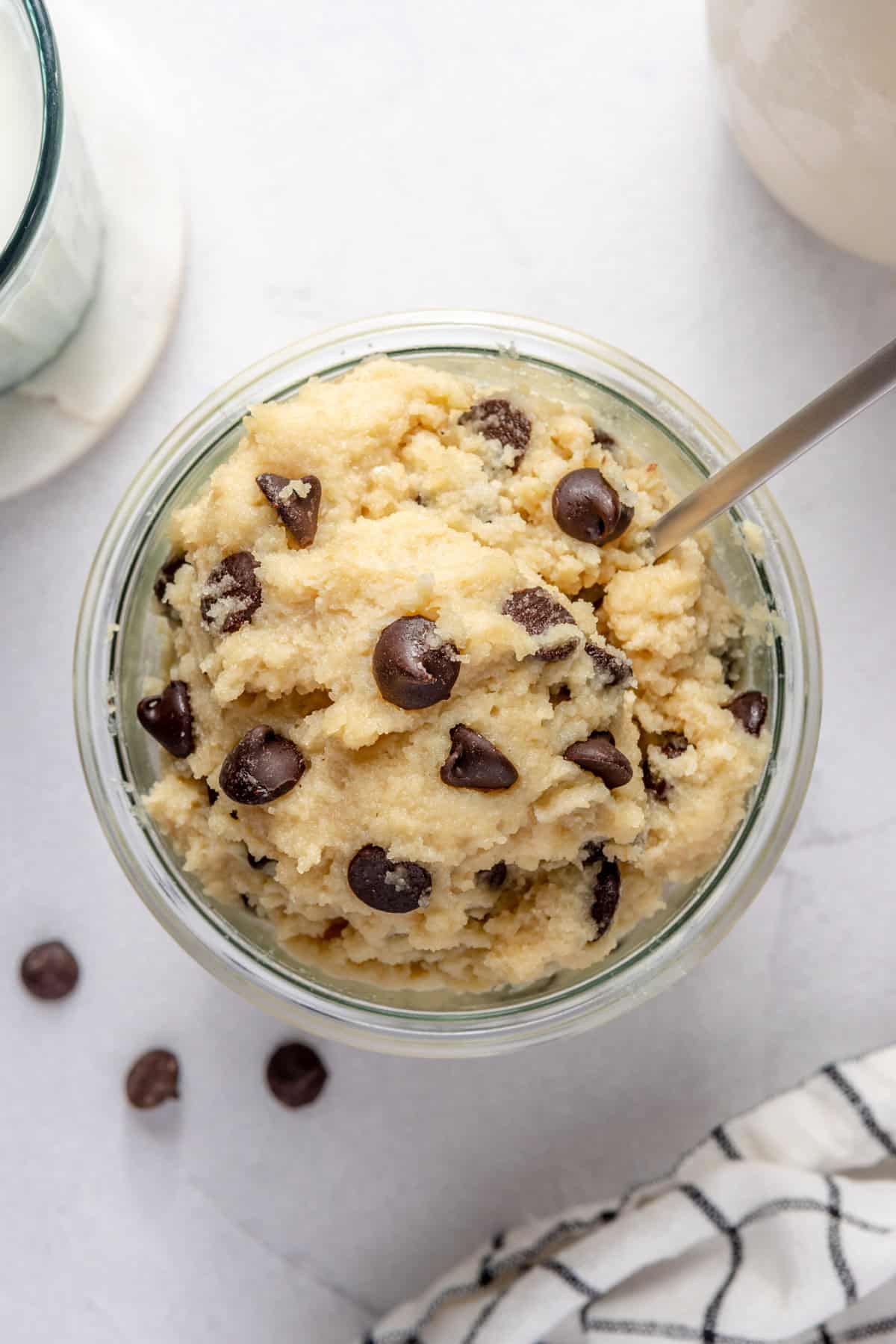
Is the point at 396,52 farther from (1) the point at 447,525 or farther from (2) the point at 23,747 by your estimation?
(2) the point at 23,747

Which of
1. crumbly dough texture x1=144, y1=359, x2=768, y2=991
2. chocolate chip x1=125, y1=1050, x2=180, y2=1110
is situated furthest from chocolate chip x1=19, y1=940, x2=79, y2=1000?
crumbly dough texture x1=144, y1=359, x2=768, y2=991

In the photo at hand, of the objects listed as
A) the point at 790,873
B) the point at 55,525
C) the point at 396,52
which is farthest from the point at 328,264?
the point at 790,873

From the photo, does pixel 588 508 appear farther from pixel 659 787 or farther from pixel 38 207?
pixel 38 207

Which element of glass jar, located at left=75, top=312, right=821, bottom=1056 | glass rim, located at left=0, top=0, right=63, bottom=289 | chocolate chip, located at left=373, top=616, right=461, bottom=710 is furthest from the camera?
glass jar, located at left=75, top=312, right=821, bottom=1056

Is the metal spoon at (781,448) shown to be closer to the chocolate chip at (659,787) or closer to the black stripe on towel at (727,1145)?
the chocolate chip at (659,787)

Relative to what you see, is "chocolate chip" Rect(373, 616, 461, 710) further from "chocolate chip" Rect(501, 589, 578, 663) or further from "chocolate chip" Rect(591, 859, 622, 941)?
"chocolate chip" Rect(591, 859, 622, 941)
